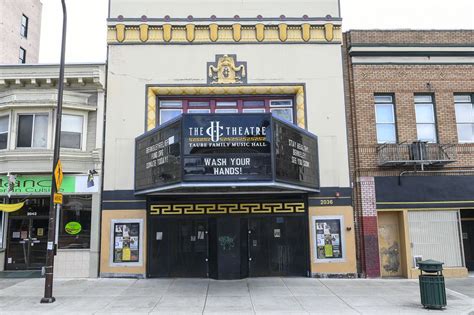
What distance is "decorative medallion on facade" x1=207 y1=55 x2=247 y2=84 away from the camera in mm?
16547

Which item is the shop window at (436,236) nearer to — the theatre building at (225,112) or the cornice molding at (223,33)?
the theatre building at (225,112)

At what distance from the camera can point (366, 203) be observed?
1594 centimetres

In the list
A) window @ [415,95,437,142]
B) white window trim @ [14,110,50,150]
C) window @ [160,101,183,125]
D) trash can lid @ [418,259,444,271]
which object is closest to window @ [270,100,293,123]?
window @ [160,101,183,125]

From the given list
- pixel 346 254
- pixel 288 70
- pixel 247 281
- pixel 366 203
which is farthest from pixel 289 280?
pixel 288 70

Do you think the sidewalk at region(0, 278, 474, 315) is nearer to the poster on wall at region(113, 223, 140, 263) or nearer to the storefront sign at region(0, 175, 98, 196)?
the poster on wall at region(113, 223, 140, 263)

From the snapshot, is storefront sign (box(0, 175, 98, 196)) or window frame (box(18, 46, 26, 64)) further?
window frame (box(18, 46, 26, 64))

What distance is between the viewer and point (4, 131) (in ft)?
53.1

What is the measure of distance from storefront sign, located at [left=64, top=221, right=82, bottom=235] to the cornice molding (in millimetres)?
7402

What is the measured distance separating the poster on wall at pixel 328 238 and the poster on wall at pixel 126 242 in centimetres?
691

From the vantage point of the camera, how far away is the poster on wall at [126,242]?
1547 centimetres

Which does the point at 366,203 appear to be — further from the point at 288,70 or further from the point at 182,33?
the point at 182,33

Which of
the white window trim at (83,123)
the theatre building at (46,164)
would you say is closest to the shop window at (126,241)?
the theatre building at (46,164)

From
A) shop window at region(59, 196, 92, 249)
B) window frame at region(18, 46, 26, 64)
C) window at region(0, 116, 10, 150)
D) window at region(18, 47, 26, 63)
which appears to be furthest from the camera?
window at region(18, 47, 26, 63)

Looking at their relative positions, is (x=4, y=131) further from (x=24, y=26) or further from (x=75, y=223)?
(x=24, y=26)
